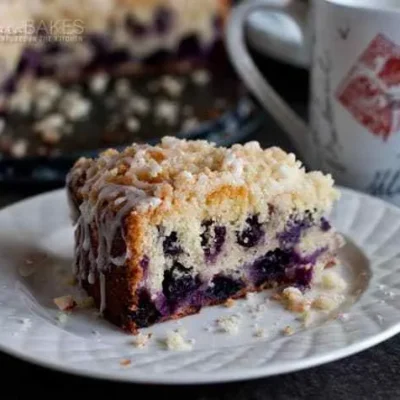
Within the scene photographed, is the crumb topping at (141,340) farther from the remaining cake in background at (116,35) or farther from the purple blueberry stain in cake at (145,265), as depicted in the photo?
the remaining cake in background at (116,35)

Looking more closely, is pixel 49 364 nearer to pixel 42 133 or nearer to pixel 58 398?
pixel 58 398

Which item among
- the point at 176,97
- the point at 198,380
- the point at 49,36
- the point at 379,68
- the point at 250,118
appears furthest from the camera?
the point at 49,36

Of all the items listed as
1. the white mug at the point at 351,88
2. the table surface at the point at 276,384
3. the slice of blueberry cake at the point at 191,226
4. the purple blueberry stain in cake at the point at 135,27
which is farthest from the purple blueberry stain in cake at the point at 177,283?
the purple blueberry stain in cake at the point at 135,27

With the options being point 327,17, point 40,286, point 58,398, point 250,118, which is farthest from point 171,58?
point 58,398

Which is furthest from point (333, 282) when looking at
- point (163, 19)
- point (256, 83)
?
point (163, 19)

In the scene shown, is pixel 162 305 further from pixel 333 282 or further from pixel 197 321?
pixel 333 282

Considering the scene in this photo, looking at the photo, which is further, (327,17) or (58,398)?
(327,17)

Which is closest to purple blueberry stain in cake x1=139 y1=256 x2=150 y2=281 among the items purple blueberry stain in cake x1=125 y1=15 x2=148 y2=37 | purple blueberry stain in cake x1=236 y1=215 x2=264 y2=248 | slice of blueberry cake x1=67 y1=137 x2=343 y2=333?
slice of blueberry cake x1=67 y1=137 x2=343 y2=333

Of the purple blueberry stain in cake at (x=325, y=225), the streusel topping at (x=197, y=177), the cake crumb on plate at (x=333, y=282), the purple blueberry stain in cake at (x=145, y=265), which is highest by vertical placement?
the streusel topping at (x=197, y=177)
